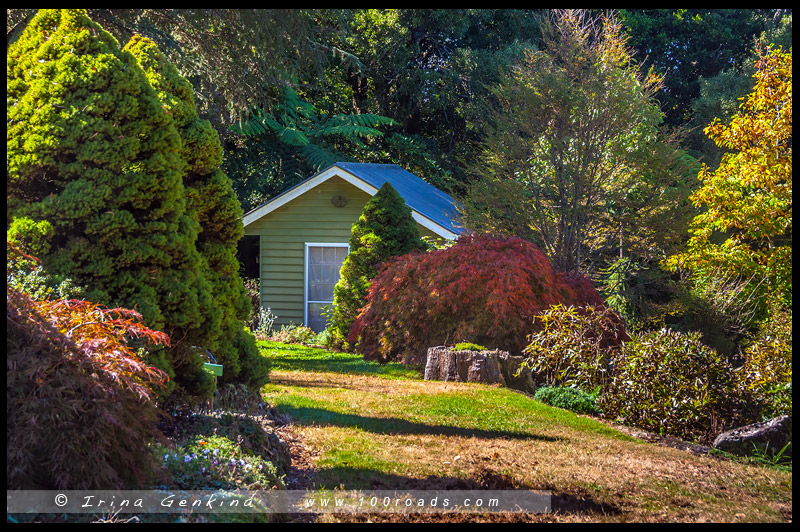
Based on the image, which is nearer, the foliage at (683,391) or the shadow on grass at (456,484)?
the shadow on grass at (456,484)

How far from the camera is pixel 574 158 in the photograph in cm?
1487

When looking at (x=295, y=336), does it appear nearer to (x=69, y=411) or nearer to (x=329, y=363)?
(x=329, y=363)

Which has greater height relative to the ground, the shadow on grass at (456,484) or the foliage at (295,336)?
the foliage at (295,336)

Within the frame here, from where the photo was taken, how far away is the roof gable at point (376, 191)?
16297 millimetres

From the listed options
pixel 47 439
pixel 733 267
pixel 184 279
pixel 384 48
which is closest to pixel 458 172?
pixel 384 48

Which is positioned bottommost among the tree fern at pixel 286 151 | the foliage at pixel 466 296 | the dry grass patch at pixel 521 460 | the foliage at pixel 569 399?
the dry grass patch at pixel 521 460

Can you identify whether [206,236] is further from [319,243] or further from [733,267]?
[319,243]

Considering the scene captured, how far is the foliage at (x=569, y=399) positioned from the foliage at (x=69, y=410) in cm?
574

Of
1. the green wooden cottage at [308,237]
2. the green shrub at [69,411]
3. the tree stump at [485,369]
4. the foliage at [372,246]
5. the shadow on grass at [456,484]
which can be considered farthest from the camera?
the green wooden cottage at [308,237]

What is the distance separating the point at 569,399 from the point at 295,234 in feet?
34.1

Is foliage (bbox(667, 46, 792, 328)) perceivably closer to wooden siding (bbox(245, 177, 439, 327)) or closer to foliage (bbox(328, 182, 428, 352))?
foliage (bbox(328, 182, 428, 352))

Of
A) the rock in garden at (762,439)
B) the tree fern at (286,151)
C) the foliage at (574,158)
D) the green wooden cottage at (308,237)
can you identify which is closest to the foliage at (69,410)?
the rock in garden at (762,439)

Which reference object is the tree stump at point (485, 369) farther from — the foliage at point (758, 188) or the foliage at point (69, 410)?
the foliage at point (69, 410)

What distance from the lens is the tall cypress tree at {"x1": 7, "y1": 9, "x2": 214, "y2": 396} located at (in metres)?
5.32
